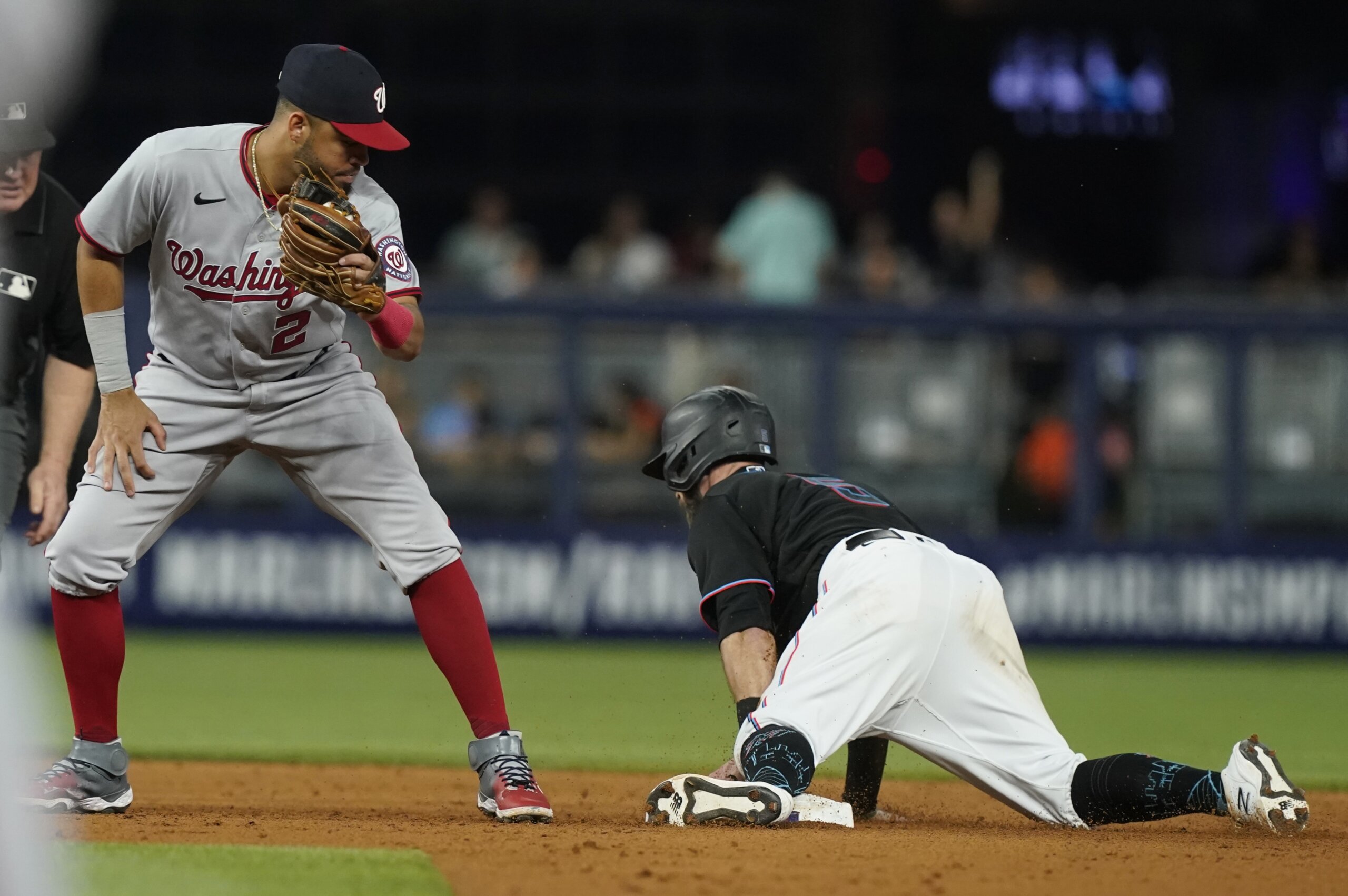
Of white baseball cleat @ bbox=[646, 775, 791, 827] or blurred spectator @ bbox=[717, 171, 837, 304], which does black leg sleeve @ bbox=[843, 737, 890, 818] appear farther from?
blurred spectator @ bbox=[717, 171, 837, 304]

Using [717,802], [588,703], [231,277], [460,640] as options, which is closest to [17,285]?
[231,277]

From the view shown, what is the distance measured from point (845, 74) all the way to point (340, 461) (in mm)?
11490

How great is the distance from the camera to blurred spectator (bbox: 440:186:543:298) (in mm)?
12398

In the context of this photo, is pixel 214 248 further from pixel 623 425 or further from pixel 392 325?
pixel 623 425

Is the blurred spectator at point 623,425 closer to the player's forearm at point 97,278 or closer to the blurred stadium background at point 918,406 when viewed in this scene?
the blurred stadium background at point 918,406

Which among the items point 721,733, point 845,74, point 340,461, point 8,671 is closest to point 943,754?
point 340,461

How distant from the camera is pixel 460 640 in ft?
15.9

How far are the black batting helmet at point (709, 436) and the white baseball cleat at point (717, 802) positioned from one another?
0.86m

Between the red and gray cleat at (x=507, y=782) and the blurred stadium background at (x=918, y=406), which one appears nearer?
the red and gray cleat at (x=507, y=782)

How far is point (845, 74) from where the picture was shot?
1558 centimetres

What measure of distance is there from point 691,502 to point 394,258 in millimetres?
1034

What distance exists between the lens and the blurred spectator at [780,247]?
12336mm

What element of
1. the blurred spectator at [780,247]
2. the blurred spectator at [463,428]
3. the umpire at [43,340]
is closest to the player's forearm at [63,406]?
the umpire at [43,340]

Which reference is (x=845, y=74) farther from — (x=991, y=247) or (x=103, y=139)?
(x=103, y=139)
